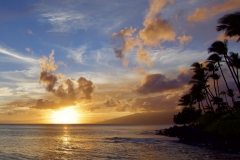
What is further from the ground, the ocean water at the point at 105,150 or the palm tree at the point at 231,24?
the palm tree at the point at 231,24

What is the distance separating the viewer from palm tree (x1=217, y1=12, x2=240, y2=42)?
35.1 meters

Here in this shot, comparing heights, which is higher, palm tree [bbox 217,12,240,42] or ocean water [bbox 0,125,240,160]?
palm tree [bbox 217,12,240,42]

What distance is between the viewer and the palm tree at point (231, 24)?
35125 millimetres

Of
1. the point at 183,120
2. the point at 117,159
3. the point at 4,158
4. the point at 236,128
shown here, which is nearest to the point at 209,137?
the point at 236,128

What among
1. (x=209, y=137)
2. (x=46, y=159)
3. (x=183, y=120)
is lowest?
(x=46, y=159)

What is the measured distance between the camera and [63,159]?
103 feet

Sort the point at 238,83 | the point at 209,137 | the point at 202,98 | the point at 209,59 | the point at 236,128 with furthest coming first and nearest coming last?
the point at 202,98, the point at 209,59, the point at 238,83, the point at 209,137, the point at 236,128

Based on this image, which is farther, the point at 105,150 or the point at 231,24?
the point at 105,150

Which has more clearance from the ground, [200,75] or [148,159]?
[200,75]

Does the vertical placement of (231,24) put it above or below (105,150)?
above

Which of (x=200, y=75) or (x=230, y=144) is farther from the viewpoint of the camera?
(x=200, y=75)

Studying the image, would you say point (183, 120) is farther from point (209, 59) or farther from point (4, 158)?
point (4, 158)

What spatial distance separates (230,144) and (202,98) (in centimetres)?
5062

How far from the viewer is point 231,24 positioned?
122 ft
